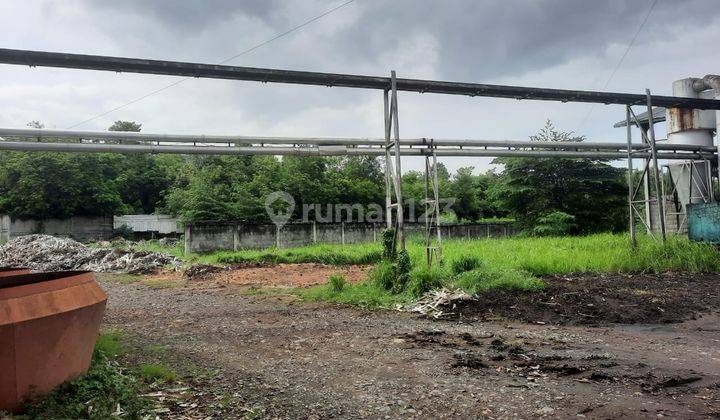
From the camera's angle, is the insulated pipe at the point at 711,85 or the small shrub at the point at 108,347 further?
the insulated pipe at the point at 711,85

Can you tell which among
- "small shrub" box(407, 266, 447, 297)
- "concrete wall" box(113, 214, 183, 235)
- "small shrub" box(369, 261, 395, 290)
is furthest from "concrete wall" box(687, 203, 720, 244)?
"concrete wall" box(113, 214, 183, 235)

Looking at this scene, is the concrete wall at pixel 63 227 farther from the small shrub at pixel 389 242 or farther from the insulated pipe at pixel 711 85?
the insulated pipe at pixel 711 85

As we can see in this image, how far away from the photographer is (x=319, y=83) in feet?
32.8

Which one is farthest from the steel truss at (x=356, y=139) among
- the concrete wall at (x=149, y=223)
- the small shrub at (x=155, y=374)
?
the concrete wall at (x=149, y=223)

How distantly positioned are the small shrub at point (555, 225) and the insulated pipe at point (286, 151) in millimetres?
6846

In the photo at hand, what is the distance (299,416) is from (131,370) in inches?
78.2

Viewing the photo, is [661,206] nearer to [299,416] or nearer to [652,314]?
[652,314]

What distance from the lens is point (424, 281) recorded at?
8.63 metres

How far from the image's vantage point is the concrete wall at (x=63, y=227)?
29.8 meters

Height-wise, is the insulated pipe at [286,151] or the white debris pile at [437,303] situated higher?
the insulated pipe at [286,151]

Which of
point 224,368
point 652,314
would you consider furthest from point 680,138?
point 224,368

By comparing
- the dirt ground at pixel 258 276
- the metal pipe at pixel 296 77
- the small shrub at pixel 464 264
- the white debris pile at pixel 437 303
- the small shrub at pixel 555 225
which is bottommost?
the dirt ground at pixel 258 276

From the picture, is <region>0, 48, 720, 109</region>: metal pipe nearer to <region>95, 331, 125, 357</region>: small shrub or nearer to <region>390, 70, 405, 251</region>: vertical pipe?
<region>390, 70, 405, 251</region>: vertical pipe

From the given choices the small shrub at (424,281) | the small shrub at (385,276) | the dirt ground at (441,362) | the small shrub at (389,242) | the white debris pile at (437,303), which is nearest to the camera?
the dirt ground at (441,362)
